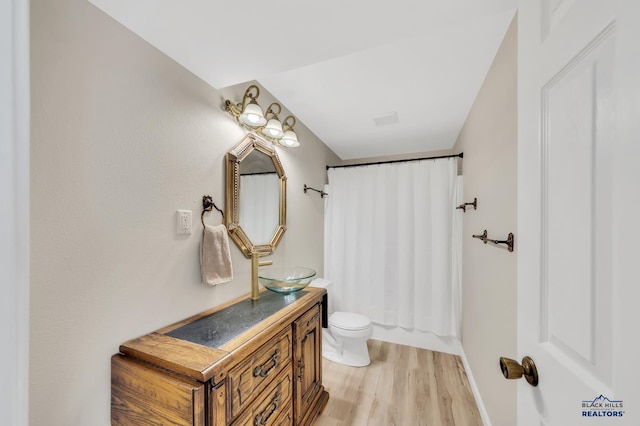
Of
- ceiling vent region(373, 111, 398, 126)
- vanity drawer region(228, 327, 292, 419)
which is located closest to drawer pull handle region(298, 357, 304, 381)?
vanity drawer region(228, 327, 292, 419)

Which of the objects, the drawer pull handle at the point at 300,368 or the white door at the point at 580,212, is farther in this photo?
the drawer pull handle at the point at 300,368

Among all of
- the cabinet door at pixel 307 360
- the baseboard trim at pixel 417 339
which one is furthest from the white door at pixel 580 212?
the baseboard trim at pixel 417 339

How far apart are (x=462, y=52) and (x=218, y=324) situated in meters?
2.02

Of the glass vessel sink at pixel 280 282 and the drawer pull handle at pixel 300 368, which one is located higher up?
the glass vessel sink at pixel 280 282

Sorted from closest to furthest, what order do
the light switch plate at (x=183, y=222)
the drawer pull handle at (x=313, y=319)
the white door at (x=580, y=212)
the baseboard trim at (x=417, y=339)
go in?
the white door at (x=580, y=212) < the light switch plate at (x=183, y=222) < the drawer pull handle at (x=313, y=319) < the baseboard trim at (x=417, y=339)

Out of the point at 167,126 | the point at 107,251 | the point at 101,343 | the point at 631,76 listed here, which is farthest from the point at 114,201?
the point at 631,76

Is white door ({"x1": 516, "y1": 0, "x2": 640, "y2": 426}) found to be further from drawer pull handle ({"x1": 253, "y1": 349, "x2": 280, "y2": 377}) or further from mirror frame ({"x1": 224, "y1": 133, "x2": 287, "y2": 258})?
mirror frame ({"x1": 224, "y1": 133, "x2": 287, "y2": 258})

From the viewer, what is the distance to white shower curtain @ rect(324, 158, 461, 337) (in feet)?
8.24

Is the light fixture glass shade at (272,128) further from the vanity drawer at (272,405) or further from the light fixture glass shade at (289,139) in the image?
the vanity drawer at (272,405)

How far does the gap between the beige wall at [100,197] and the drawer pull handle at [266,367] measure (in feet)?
1.56

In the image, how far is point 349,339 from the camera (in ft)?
7.29

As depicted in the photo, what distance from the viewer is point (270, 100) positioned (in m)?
1.86

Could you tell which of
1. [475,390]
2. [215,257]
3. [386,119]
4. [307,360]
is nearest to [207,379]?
[215,257]

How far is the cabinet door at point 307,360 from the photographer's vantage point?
1.38m
